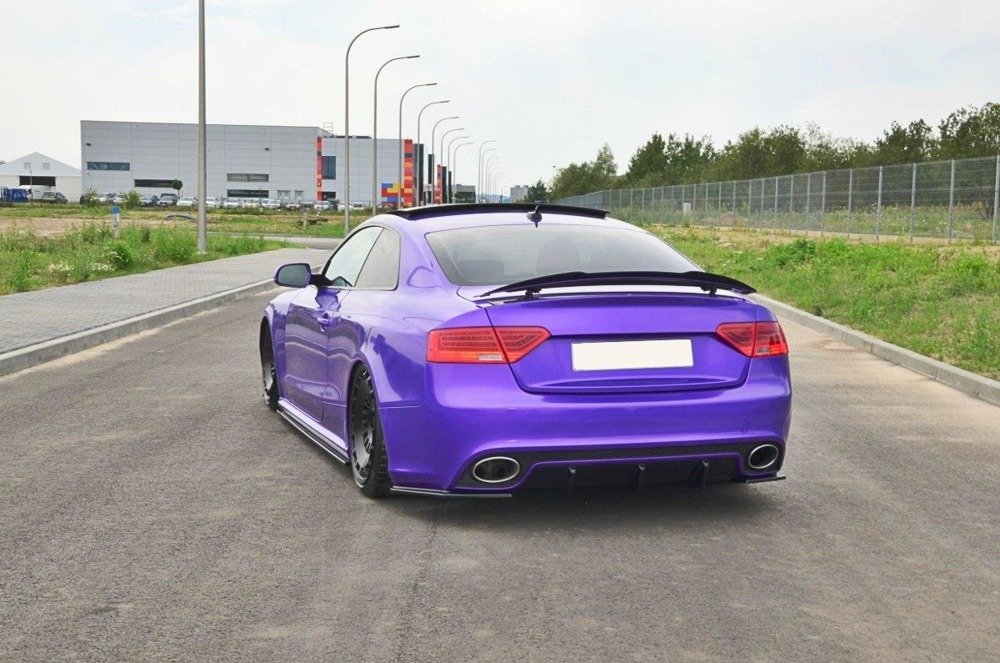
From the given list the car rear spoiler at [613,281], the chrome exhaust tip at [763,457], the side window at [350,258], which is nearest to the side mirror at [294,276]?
the side window at [350,258]

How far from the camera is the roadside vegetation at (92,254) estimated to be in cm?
2193

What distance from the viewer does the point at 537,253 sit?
6.15 m

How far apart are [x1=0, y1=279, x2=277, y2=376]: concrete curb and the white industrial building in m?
166

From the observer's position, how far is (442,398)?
5273 mm

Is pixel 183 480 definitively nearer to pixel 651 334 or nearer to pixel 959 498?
pixel 651 334

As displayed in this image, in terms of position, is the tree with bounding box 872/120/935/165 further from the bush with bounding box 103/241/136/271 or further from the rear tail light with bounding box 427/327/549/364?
the rear tail light with bounding box 427/327/549/364

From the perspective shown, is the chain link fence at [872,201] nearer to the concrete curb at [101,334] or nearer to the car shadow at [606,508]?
the concrete curb at [101,334]

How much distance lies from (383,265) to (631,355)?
170cm

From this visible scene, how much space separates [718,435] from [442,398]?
1.20 meters

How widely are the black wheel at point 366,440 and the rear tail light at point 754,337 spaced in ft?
5.31

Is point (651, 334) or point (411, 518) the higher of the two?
point (651, 334)

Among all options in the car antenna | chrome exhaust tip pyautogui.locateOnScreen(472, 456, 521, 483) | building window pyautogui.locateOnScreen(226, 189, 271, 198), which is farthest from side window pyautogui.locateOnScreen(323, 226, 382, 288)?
building window pyautogui.locateOnScreen(226, 189, 271, 198)

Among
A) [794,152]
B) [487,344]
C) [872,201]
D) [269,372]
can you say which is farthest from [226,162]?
[487,344]

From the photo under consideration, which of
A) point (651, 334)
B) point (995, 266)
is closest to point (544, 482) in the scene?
point (651, 334)
